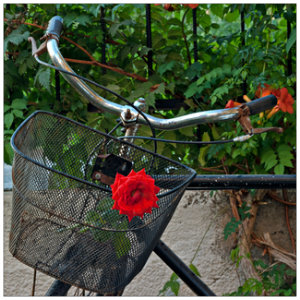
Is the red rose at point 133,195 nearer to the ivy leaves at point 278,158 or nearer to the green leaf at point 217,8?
the ivy leaves at point 278,158

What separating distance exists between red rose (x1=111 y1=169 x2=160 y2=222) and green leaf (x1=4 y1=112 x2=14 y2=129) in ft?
3.58

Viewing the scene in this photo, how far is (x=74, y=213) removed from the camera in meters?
0.71

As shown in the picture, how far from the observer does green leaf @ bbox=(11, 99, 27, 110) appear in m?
1.68

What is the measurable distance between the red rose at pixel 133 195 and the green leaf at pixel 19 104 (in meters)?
1.13

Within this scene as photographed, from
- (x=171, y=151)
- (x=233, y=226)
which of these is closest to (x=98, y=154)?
(x=171, y=151)

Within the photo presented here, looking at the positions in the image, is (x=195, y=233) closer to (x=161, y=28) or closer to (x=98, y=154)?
(x=161, y=28)

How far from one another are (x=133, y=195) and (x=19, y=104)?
1173 mm

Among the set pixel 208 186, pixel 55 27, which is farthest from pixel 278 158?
pixel 55 27

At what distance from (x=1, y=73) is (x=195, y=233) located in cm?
106

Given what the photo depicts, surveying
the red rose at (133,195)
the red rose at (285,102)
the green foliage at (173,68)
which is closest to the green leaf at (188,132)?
the green foliage at (173,68)

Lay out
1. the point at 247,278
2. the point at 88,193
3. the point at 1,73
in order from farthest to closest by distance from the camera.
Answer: the point at 247,278
the point at 1,73
the point at 88,193

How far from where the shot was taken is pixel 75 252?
0.73m

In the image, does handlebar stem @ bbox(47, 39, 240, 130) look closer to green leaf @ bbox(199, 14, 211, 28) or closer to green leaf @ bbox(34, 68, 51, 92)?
green leaf @ bbox(34, 68, 51, 92)

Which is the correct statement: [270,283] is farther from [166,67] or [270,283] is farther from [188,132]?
[166,67]
